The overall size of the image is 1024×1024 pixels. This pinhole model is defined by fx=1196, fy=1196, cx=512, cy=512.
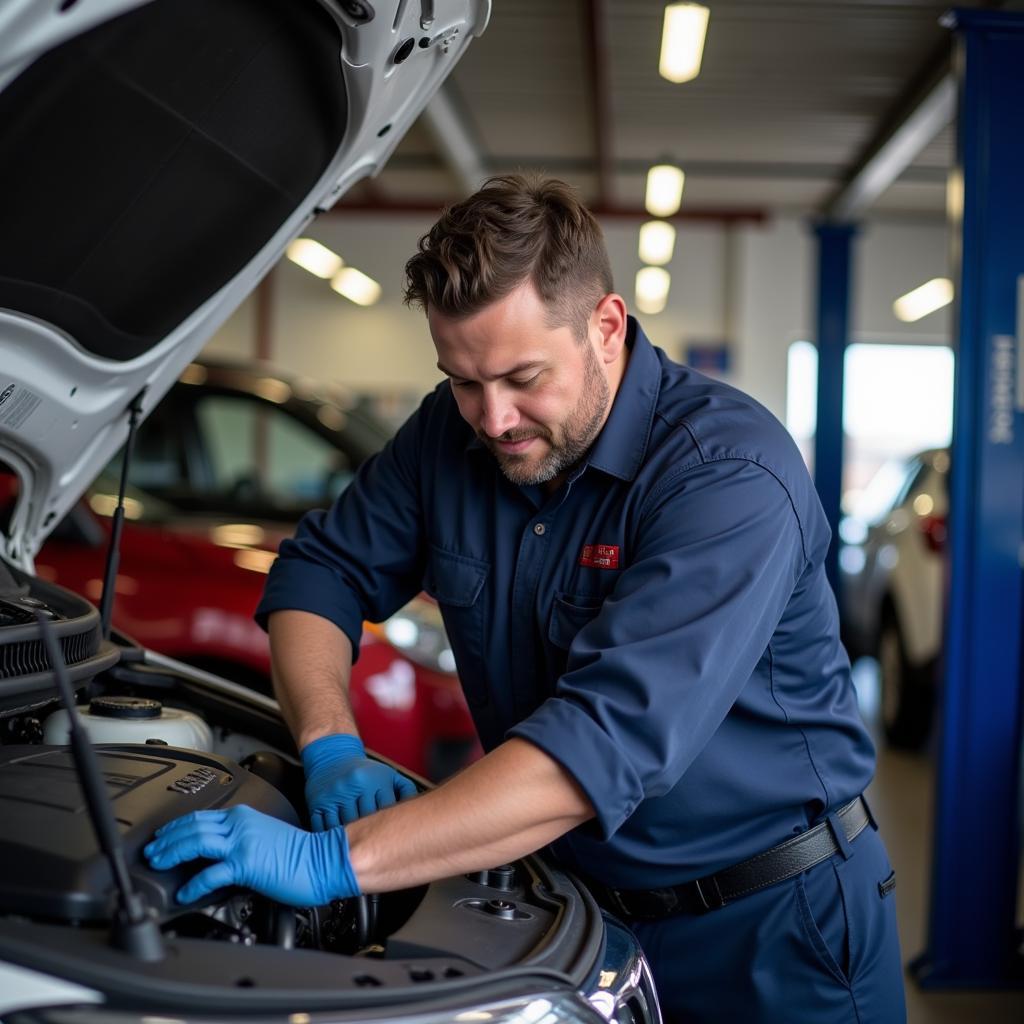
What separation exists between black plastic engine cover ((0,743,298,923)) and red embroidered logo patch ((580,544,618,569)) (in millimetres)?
480

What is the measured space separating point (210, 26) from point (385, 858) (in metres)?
0.95

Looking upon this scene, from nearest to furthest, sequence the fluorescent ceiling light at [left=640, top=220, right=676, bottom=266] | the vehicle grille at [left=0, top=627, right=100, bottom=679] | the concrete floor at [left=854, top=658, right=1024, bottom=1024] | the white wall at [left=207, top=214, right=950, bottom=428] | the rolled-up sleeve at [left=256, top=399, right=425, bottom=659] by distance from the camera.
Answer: the vehicle grille at [left=0, top=627, right=100, bottom=679] → the rolled-up sleeve at [left=256, top=399, right=425, bottom=659] → the concrete floor at [left=854, top=658, right=1024, bottom=1024] → the fluorescent ceiling light at [left=640, top=220, right=676, bottom=266] → the white wall at [left=207, top=214, right=950, bottom=428]

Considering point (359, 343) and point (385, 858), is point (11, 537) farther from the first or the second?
point (359, 343)

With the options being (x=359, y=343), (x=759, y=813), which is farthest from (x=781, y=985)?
(x=359, y=343)

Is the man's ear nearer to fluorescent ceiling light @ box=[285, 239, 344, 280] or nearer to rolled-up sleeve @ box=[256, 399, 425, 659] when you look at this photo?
rolled-up sleeve @ box=[256, 399, 425, 659]

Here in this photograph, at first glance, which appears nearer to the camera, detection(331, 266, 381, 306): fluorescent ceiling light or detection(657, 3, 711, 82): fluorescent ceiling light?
detection(657, 3, 711, 82): fluorescent ceiling light

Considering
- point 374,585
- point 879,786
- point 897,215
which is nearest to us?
point 374,585

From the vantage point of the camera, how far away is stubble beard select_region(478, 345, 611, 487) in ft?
5.04

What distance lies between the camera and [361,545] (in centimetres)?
181

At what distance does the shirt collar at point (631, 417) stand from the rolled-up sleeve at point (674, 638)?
0.11 metres

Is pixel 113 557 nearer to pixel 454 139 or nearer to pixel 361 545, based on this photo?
pixel 361 545

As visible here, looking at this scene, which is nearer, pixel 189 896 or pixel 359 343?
pixel 189 896

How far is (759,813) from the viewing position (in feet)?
4.99

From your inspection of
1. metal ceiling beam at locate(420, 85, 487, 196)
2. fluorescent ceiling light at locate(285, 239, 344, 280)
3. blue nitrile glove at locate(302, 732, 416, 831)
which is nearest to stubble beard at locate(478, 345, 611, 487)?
blue nitrile glove at locate(302, 732, 416, 831)
